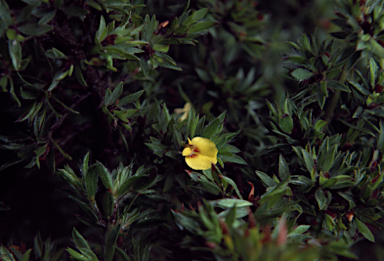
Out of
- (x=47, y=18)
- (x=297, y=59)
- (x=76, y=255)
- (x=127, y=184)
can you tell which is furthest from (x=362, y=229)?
(x=47, y=18)

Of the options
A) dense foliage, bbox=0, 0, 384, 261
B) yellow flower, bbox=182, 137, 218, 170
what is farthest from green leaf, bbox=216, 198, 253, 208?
yellow flower, bbox=182, 137, 218, 170

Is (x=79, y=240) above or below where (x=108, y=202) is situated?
below

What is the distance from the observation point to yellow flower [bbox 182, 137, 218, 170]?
0.79 meters

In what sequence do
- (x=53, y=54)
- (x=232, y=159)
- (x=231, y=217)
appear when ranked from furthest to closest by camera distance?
1. (x=232, y=159)
2. (x=53, y=54)
3. (x=231, y=217)

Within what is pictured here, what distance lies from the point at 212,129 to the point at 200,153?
0.07m

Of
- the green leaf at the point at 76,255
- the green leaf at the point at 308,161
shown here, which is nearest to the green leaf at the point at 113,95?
the green leaf at the point at 76,255

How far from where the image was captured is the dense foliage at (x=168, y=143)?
73cm

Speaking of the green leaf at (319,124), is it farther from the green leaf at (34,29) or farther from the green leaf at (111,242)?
the green leaf at (34,29)

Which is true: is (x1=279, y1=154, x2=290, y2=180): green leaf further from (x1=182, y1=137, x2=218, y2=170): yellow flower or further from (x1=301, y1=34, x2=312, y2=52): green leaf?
(x1=301, y1=34, x2=312, y2=52): green leaf

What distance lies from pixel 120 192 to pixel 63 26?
1.49 feet

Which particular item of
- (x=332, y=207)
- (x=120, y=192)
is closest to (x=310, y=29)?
(x=332, y=207)

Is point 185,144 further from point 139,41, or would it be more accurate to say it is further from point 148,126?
point 139,41

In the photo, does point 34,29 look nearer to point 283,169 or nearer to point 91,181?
point 91,181

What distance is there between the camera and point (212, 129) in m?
0.82
